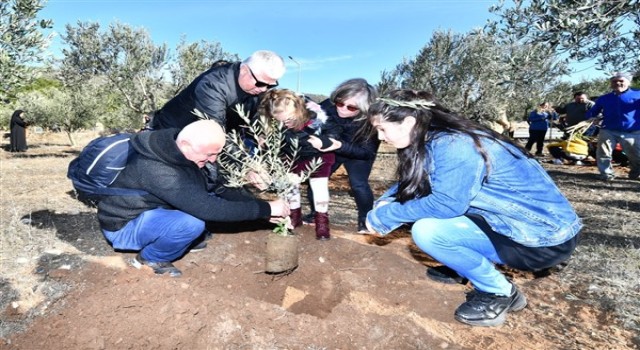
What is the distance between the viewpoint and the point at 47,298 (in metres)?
2.81

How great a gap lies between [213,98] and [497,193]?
2.44 metres

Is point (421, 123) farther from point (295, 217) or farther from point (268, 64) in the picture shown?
point (295, 217)

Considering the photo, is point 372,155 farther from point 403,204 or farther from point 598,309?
point 598,309

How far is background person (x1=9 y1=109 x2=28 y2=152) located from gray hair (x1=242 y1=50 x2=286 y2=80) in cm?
1764

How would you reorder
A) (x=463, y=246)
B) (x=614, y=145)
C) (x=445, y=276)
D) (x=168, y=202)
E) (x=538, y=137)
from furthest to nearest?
(x=538, y=137), (x=614, y=145), (x=445, y=276), (x=168, y=202), (x=463, y=246)

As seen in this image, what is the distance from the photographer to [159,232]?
297 centimetres

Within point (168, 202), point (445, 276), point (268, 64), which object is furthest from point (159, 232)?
point (445, 276)

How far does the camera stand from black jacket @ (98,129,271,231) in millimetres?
2764

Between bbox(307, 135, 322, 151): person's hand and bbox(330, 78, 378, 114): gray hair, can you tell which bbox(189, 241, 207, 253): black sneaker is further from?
bbox(330, 78, 378, 114): gray hair

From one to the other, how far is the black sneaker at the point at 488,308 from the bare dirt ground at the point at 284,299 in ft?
0.19

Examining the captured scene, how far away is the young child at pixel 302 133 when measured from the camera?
3502 millimetres

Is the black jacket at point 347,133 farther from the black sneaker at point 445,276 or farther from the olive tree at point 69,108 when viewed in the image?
the olive tree at point 69,108

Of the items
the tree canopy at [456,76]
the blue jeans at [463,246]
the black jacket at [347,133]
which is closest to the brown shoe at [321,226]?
the black jacket at [347,133]

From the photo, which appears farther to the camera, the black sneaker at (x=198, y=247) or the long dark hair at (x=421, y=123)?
the black sneaker at (x=198, y=247)
